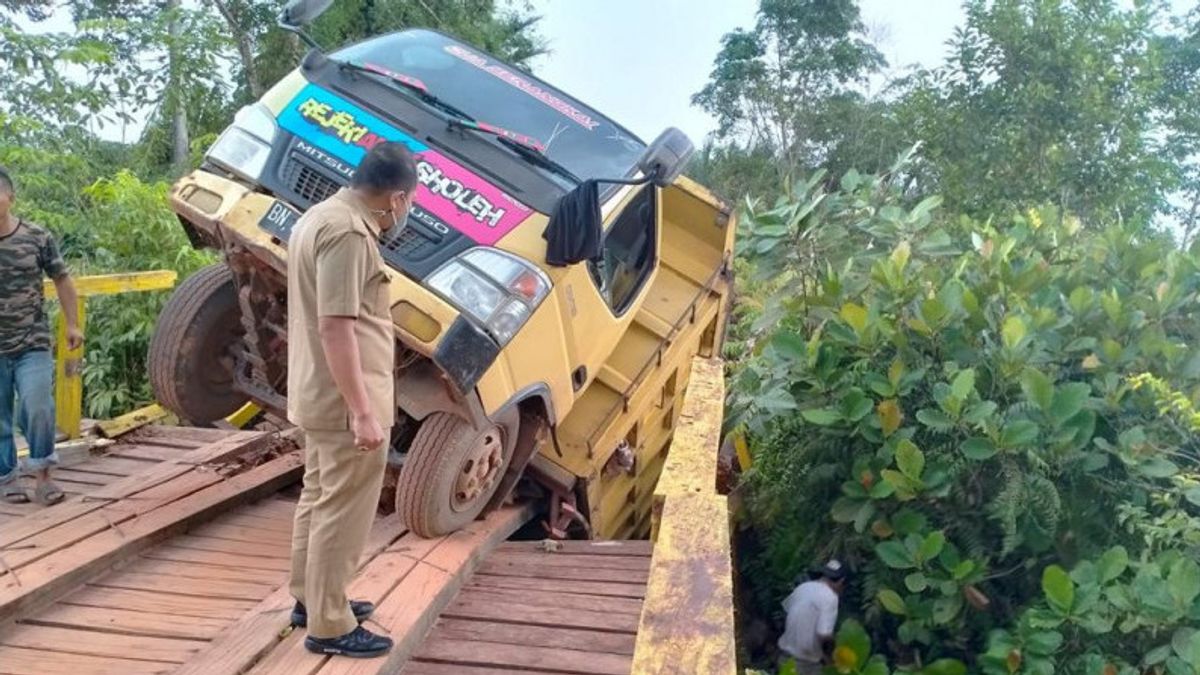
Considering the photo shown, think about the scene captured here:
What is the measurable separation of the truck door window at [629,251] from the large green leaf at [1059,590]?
235 centimetres

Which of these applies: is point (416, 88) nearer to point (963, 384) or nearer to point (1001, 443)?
point (963, 384)

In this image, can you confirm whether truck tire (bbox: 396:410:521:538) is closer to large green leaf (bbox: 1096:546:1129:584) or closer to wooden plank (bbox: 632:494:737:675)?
wooden plank (bbox: 632:494:737:675)

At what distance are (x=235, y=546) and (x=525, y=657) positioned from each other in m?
1.53

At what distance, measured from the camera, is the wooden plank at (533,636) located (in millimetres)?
3424

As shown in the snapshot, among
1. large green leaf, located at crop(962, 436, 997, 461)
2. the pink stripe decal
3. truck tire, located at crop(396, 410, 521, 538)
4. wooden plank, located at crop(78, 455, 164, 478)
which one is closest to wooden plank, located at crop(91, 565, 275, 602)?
truck tire, located at crop(396, 410, 521, 538)

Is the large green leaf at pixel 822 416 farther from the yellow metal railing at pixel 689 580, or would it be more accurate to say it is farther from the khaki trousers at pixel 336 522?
the khaki trousers at pixel 336 522

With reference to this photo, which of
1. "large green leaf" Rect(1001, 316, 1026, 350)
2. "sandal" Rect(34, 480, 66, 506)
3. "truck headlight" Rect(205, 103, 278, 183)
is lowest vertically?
"sandal" Rect(34, 480, 66, 506)

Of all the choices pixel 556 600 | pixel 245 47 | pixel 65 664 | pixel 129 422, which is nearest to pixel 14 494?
pixel 129 422

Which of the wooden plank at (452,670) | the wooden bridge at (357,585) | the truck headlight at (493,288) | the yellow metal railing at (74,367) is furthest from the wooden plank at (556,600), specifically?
the yellow metal railing at (74,367)

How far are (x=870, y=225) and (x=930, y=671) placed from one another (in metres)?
2.58

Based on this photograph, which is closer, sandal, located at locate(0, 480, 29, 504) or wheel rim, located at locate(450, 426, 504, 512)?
wheel rim, located at locate(450, 426, 504, 512)

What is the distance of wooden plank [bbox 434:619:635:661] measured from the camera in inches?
135

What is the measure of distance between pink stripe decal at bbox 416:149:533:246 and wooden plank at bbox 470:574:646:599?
54.0 inches

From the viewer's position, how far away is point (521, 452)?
474 cm
